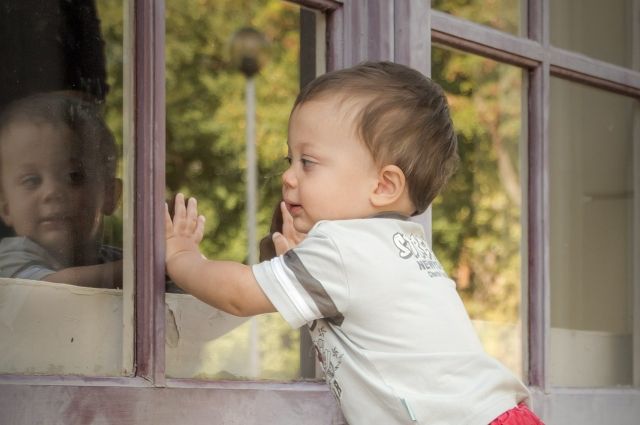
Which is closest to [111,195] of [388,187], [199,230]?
[199,230]

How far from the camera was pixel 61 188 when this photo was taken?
1920mm

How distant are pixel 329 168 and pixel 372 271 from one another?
0.18 meters

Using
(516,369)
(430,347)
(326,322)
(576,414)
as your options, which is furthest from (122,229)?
(576,414)

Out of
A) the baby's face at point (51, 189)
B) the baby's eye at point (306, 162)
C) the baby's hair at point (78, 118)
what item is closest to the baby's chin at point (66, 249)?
the baby's face at point (51, 189)

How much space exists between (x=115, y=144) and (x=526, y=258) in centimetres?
115

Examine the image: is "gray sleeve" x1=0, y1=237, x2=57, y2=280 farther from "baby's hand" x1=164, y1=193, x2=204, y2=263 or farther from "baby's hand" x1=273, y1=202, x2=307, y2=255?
"baby's hand" x1=273, y1=202, x2=307, y2=255

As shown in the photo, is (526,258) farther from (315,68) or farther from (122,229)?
(122,229)

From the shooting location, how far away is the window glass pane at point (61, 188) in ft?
6.05

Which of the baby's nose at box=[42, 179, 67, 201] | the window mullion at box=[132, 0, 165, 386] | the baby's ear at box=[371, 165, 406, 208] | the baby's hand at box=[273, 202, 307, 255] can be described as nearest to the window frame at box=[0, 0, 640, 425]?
the window mullion at box=[132, 0, 165, 386]

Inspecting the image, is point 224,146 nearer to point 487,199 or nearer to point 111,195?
point 111,195

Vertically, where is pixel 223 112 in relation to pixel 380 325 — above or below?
above

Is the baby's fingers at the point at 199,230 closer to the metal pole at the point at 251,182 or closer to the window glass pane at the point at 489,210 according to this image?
the metal pole at the point at 251,182

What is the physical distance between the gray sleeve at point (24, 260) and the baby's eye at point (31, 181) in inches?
3.3

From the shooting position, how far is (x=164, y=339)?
1986 millimetres
